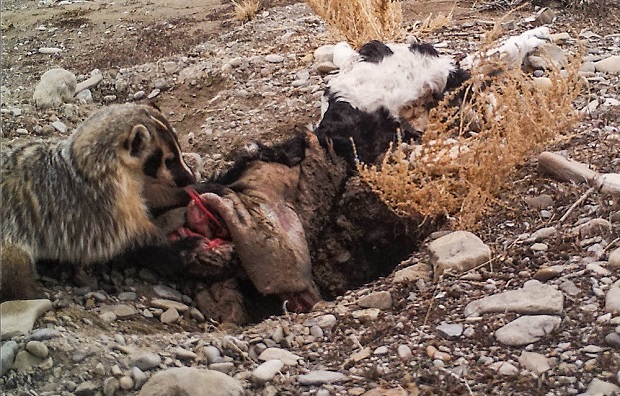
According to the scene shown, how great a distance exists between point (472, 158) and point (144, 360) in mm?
1638

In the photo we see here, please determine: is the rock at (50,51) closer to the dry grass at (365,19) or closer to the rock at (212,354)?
the dry grass at (365,19)

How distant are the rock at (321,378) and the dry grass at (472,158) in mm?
1055

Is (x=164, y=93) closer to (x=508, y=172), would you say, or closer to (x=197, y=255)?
(x=197, y=255)

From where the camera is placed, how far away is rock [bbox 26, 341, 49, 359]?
7.59 ft

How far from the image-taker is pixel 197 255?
312cm

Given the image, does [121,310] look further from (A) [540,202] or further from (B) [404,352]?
(A) [540,202]

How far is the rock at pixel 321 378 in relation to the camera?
225 cm

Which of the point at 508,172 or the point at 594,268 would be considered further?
the point at 508,172

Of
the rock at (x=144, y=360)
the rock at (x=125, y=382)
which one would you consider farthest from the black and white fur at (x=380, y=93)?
Result: the rock at (x=125, y=382)

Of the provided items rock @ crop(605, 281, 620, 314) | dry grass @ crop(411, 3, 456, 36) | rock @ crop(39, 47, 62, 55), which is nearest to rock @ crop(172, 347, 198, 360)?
rock @ crop(605, 281, 620, 314)

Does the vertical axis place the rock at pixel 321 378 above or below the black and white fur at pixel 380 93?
below

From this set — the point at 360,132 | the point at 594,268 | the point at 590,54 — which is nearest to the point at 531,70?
the point at 590,54

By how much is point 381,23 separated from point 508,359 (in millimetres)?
3410

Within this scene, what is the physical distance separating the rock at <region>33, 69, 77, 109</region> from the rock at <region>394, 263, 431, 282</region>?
3265 millimetres
